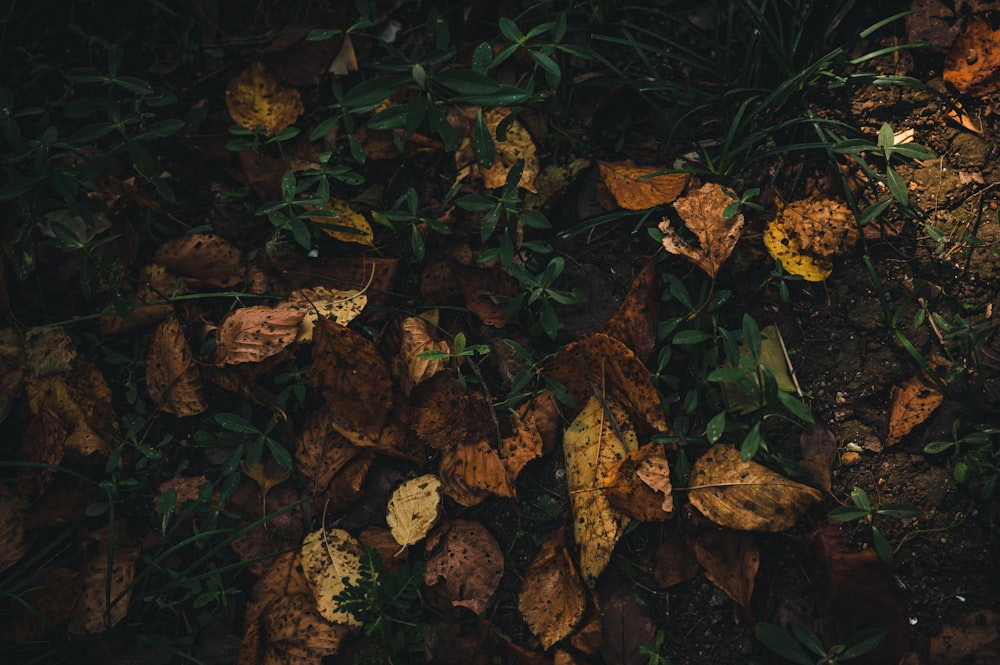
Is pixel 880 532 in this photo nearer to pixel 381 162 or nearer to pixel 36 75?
pixel 381 162

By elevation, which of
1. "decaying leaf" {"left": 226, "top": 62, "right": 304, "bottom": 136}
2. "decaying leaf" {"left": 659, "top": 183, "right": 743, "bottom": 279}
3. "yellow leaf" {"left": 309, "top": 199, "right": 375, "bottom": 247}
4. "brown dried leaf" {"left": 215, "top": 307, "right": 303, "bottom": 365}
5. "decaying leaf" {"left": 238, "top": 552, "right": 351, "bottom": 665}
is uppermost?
"decaying leaf" {"left": 226, "top": 62, "right": 304, "bottom": 136}

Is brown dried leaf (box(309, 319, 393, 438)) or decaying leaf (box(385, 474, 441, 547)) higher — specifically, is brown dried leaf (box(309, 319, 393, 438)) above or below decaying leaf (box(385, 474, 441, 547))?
above

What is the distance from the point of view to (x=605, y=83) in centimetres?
206

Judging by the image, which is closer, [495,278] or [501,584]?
[501,584]

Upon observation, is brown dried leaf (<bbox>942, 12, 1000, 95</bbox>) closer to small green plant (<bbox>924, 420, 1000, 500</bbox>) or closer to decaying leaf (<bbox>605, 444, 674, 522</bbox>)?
small green plant (<bbox>924, 420, 1000, 500</bbox>)

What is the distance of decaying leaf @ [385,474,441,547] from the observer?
1889 millimetres

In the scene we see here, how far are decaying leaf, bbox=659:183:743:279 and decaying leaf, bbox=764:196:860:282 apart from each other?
139 millimetres

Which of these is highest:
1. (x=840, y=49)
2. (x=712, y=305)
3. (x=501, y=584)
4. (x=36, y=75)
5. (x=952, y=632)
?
(x=840, y=49)

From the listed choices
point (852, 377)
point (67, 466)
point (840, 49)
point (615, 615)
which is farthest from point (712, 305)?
point (67, 466)

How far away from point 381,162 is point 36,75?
1.19m

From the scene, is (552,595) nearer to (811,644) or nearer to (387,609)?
(387,609)

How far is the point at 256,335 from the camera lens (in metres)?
1.95

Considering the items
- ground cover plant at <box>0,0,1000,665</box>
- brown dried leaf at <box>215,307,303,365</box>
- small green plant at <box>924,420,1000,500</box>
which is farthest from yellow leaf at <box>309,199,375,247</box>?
small green plant at <box>924,420,1000,500</box>

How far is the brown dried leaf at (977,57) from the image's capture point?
1822mm
